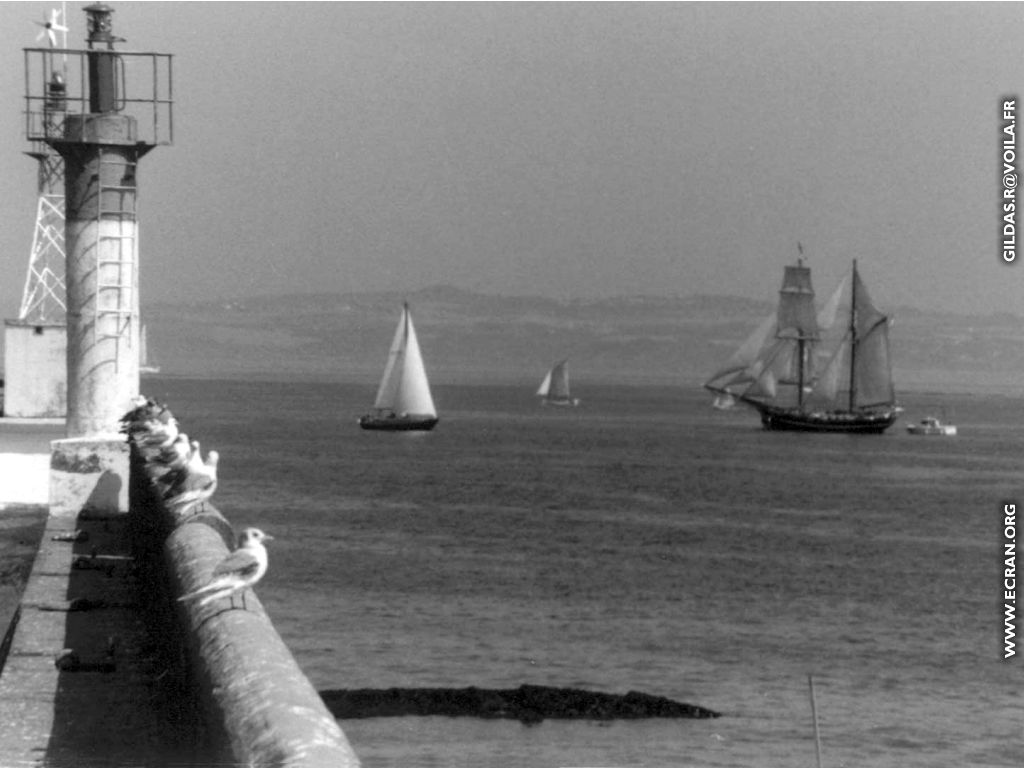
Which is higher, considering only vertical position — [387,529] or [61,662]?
[61,662]

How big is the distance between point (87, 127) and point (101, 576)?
515cm

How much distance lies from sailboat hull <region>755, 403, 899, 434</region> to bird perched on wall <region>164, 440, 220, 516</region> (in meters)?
119

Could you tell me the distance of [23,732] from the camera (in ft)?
29.0

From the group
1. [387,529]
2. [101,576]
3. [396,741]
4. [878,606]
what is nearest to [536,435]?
[387,529]

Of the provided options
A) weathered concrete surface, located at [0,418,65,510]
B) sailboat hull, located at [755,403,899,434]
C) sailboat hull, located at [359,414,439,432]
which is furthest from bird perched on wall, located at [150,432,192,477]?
sailboat hull, located at [755,403,899,434]

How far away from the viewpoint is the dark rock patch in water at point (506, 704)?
2366 cm

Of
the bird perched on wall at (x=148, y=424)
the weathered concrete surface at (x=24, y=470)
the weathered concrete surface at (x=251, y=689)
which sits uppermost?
the bird perched on wall at (x=148, y=424)

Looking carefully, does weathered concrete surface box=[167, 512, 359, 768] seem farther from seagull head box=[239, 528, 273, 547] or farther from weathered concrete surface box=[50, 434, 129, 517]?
weathered concrete surface box=[50, 434, 129, 517]

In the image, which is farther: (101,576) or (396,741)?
(396,741)

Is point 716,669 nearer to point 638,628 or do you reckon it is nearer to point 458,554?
point 638,628

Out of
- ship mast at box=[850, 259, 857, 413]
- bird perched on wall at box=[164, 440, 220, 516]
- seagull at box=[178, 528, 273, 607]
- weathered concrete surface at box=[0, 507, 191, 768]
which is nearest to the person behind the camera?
seagull at box=[178, 528, 273, 607]

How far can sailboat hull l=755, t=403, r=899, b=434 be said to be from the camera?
421 feet
